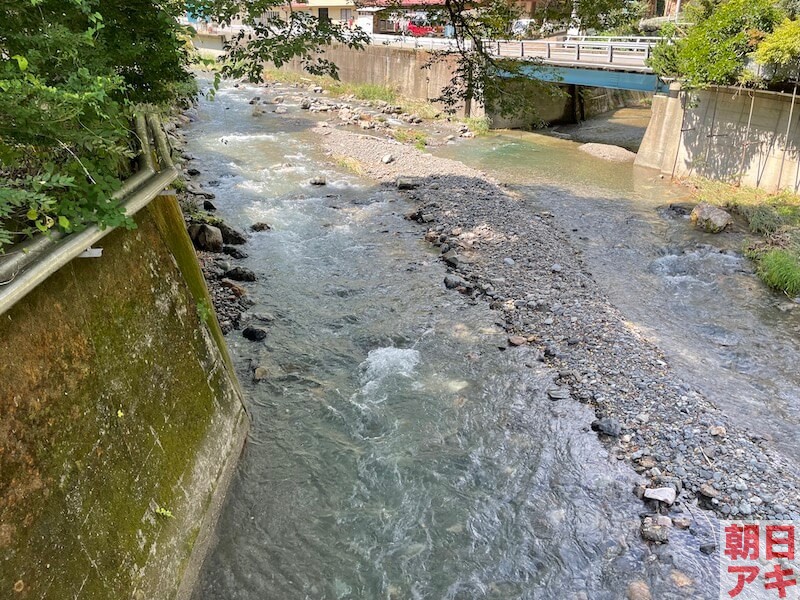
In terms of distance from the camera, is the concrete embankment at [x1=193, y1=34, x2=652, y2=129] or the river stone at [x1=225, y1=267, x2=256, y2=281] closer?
the river stone at [x1=225, y1=267, x2=256, y2=281]

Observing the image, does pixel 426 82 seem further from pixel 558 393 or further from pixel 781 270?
pixel 558 393

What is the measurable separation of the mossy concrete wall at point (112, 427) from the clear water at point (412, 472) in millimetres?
796

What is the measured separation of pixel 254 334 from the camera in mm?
8703

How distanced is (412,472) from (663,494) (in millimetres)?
2711

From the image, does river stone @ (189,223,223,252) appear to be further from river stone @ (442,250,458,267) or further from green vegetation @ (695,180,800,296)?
green vegetation @ (695,180,800,296)

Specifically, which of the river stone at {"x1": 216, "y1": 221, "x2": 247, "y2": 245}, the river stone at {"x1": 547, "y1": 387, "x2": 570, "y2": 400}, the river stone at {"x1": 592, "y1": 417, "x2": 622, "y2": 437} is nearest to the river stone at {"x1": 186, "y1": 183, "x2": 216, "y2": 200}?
the river stone at {"x1": 216, "y1": 221, "x2": 247, "y2": 245}

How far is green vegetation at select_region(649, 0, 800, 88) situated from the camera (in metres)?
14.0

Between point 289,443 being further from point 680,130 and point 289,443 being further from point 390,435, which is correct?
point 680,130

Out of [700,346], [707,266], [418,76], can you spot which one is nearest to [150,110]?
[700,346]

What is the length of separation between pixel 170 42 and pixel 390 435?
489 cm

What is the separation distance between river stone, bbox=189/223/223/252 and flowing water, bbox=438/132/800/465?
27.4 feet

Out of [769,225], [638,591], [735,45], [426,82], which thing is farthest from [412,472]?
[426,82]

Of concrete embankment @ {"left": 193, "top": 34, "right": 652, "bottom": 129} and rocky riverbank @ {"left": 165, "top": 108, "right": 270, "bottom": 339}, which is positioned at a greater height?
concrete embankment @ {"left": 193, "top": 34, "right": 652, "bottom": 129}

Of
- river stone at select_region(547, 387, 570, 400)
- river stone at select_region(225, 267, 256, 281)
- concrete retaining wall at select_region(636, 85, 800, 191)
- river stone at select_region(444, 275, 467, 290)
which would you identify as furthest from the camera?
concrete retaining wall at select_region(636, 85, 800, 191)
